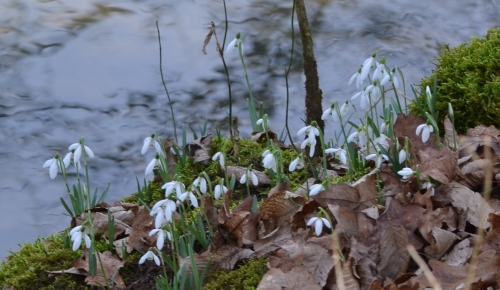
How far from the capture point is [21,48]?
806 centimetres

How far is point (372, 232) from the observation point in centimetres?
281

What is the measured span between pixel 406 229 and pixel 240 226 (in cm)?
76

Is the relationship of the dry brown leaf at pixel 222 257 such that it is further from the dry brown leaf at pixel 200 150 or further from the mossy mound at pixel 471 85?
the mossy mound at pixel 471 85

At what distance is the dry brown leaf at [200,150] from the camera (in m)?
4.46

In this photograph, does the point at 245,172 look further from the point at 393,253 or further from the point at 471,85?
the point at 393,253

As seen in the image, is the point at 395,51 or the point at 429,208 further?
the point at 395,51

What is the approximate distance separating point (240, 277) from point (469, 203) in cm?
104

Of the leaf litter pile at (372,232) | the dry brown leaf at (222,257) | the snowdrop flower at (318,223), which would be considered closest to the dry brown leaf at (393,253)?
the leaf litter pile at (372,232)

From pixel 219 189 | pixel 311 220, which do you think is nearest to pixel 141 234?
pixel 219 189

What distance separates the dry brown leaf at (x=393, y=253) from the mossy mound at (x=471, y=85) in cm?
144

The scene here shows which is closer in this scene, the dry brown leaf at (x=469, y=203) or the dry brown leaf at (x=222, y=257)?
the dry brown leaf at (x=469, y=203)

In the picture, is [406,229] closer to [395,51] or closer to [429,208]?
[429,208]

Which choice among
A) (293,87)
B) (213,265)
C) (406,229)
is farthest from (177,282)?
(293,87)

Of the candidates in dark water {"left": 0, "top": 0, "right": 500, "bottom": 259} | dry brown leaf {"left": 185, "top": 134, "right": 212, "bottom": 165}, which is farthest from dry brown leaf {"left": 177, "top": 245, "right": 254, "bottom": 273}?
dark water {"left": 0, "top": 0, "right": 500, "bottom": 259}
